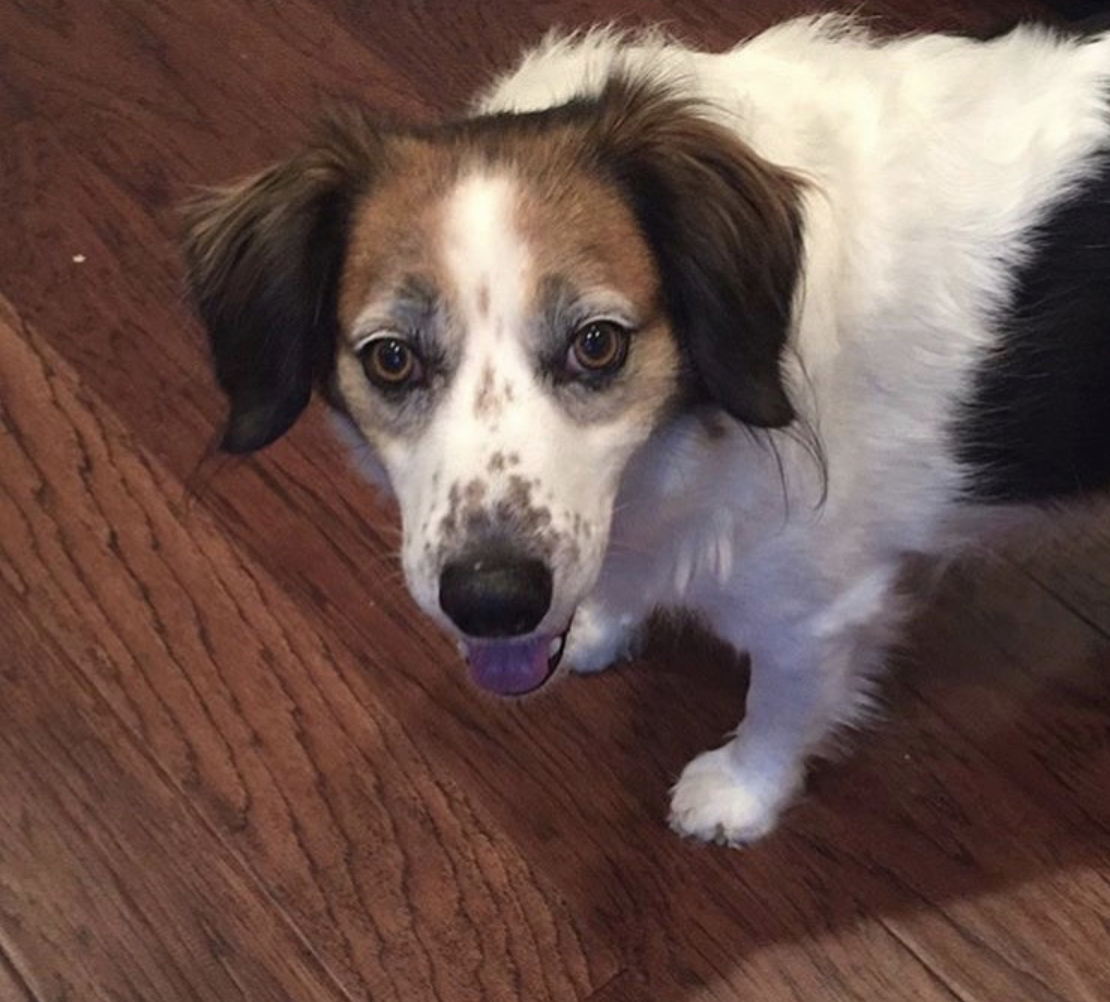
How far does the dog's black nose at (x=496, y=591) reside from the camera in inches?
38.7

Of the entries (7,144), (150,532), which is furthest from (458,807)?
(7,144)

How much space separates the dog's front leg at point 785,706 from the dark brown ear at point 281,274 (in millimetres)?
434

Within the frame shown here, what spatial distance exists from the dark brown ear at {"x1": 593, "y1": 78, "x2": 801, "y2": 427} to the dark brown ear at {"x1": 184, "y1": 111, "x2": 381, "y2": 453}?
0.62 ft

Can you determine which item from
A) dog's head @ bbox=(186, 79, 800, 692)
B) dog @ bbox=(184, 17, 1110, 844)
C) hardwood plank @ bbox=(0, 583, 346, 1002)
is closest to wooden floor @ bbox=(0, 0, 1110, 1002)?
hardwood plank @ bbox=(0, 583, 346, 1002)

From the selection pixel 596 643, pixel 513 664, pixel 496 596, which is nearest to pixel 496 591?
pixel 496 596

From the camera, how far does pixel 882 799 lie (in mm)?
1490

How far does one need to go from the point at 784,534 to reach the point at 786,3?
1230mm

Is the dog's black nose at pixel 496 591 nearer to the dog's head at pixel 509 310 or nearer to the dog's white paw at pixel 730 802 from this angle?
the dog's head at pixel 509 310

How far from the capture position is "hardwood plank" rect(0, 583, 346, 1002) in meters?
1.43

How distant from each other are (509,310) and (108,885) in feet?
2.73

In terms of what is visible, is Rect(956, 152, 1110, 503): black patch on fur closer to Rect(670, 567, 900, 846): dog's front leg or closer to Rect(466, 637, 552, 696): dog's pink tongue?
Rect(670, 567, 900, 846): dog's front leg

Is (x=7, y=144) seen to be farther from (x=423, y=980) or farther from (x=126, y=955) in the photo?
(x=423, y=980)

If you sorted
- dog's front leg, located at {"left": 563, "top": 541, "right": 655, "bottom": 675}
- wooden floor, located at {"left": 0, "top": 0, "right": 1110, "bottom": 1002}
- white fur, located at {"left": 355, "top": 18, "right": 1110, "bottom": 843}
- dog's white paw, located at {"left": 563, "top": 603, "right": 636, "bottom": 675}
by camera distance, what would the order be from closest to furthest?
white fur, located at {"left": 355, "top": 18, "right": 1110, "bottom": 843}, dog's front leg, located at {"left": 563, "top": 541, "right": 655, "bottom": 675}, wooden floor, located at {"left": 0, "top": 0, "right": 1110, "bottom": 1002}, dog's white paw, located at {"left": 563, "top": 603, "right": 636, "bottom": 675}

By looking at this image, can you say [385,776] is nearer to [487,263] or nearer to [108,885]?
[108,885]
